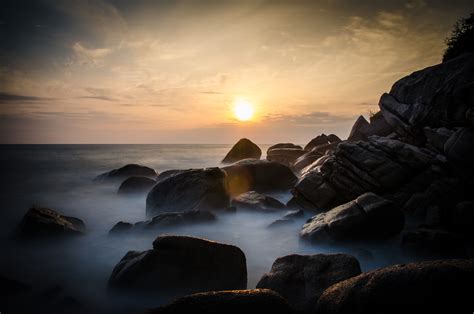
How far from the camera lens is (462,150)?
31.8ft

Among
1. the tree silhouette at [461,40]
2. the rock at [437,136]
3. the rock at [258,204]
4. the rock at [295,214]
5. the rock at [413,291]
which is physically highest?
the tree silhouette at [461,40]

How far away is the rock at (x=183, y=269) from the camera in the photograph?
6.22 m

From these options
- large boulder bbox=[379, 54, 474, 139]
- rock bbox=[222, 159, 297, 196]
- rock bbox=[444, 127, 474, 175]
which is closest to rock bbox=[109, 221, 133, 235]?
rock bbox=[222, 159, 297, 196]

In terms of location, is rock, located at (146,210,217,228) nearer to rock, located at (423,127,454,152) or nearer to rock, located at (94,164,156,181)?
rock, located at (423,127,454,152)

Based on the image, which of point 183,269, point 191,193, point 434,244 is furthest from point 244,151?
point 183,269

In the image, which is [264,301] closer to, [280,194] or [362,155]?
[362,155]

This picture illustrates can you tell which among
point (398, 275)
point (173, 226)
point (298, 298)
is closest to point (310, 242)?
point (298, 298)

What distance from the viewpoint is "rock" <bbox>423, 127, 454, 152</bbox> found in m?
11.5

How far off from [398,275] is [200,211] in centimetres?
863

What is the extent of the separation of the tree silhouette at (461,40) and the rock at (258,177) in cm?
1194

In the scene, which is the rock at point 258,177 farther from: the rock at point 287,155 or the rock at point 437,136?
the rock at point 287,155

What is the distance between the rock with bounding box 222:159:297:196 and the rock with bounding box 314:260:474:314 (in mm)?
12857

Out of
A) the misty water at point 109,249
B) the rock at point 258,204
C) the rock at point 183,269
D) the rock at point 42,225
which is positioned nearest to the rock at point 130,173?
the misty water at point 109,249

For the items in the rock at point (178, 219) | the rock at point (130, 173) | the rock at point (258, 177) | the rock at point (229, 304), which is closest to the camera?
the rock at point (229, 304)
